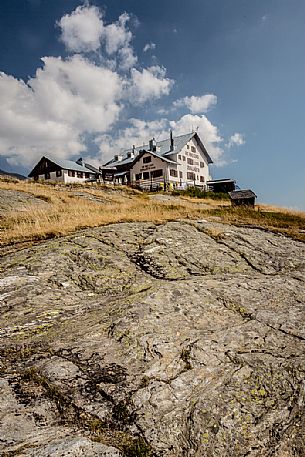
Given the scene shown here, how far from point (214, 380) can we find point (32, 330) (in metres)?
3.49

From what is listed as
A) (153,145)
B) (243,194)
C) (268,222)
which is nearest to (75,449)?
(268,222)

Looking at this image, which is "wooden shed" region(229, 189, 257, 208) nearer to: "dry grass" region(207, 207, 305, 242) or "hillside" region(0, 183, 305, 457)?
"dry grass" region(207, 207, 305, 242)

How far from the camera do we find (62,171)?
238 feet

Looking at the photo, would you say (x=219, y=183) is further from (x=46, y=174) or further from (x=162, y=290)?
(x=162, y=290)

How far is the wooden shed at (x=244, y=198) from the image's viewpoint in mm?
36219

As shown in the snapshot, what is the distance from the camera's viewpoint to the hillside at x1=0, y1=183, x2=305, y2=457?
3.49 metres

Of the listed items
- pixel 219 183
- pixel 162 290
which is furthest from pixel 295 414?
pixel 219 183

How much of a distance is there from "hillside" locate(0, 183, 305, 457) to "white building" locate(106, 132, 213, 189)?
52.5 meters

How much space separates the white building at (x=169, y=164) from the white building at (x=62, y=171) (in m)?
7.06

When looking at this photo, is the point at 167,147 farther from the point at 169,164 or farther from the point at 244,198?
the point at 244,198

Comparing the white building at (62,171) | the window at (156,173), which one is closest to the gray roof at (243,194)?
the window at (156,173)

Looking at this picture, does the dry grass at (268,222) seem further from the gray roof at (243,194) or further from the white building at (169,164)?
the white building at (169,164)

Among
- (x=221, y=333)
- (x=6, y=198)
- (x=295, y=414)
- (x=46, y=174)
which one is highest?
(x=46, y=174)

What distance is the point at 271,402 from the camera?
402cm
